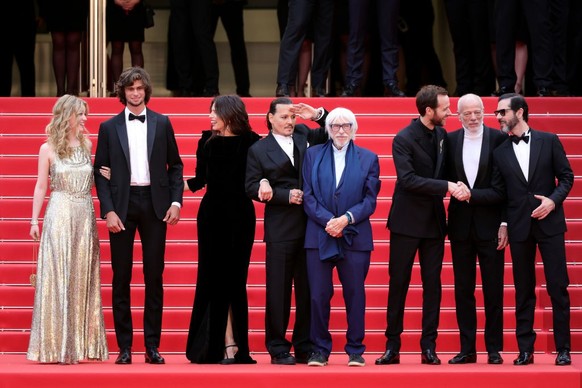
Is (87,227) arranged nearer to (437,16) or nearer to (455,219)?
(455,219)

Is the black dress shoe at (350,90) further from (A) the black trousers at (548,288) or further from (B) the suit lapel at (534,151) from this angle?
(A) the black trousers at (548,288)

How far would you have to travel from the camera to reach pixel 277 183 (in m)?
8.90

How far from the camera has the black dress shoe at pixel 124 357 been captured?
8812 mm

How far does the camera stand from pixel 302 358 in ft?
29.2

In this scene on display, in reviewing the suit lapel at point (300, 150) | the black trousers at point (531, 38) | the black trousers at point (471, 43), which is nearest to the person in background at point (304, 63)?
the black trousers at point (471, 43)

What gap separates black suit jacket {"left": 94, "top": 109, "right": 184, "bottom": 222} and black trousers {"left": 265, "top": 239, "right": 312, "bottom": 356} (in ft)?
2.50

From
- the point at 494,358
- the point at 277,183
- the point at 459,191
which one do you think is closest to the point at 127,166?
the point at 277,183

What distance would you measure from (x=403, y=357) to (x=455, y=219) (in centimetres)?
113

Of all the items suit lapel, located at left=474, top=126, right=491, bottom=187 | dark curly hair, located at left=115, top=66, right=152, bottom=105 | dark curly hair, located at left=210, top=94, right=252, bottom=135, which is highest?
dark curly hair, located at left=115, top=66, right=152, bottom=105

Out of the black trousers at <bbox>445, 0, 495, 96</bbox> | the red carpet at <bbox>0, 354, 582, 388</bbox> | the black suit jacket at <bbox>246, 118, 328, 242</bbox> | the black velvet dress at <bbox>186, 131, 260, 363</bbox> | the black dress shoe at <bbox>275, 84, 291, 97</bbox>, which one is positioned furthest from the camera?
the black trousers at <bbox>445, 0, 495, 96</bbox>

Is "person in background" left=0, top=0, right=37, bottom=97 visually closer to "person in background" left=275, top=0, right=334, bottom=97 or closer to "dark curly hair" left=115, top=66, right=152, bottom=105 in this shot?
"person in background" left=275, top=0, right=334, bottom=97

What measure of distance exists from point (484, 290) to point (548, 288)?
1.37 feet

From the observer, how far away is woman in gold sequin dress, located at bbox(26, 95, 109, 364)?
28.9ft

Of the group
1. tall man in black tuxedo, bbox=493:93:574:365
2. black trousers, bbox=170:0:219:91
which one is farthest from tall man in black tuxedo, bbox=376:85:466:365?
Answer: black trousers, bbox=170:0:219:91
